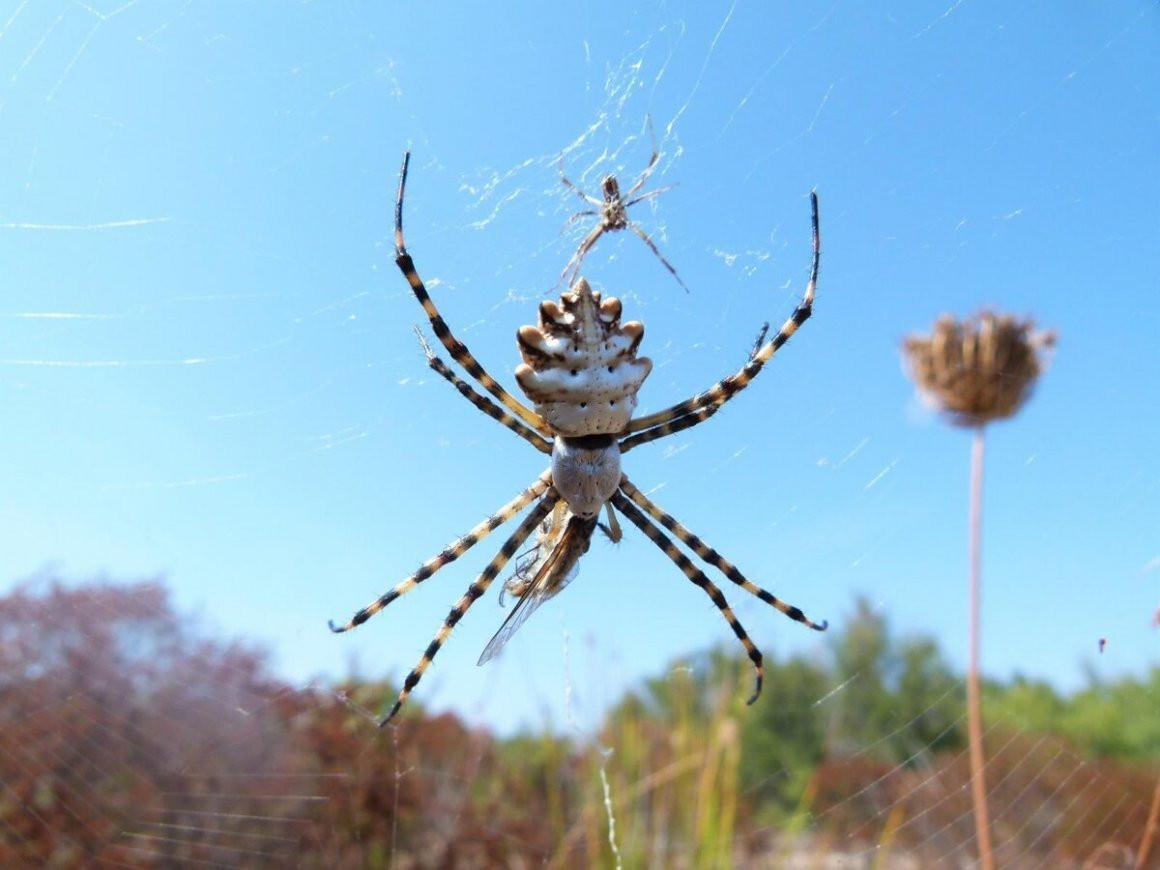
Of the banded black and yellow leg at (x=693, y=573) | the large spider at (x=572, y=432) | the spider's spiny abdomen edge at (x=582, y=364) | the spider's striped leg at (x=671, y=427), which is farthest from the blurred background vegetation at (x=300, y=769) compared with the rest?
the spider's spiny abdomen edge at (x=582, y=364)

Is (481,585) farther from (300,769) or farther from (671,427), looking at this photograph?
(300,769)

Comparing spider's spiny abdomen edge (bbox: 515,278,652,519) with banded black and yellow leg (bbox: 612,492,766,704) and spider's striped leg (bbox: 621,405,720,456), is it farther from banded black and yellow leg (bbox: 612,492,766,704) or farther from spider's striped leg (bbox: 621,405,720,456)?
banded black and yellow leg (bbox: 612,492,766,704)

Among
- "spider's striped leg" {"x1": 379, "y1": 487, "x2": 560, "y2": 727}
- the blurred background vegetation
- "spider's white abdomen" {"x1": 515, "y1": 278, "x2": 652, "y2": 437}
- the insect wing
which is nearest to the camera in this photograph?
"spider's white abdomen" {"x1": 515, "y1": 278, "x2": 652, "y2": 437}

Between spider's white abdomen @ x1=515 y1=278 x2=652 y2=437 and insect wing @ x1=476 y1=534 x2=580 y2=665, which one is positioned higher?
spider's white abdomen @ x1=515 y1=278 x2=652 y2=437

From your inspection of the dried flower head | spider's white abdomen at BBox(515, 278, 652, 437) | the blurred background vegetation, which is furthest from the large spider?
the dried flower head

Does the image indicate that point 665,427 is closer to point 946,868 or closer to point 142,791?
point 142,791

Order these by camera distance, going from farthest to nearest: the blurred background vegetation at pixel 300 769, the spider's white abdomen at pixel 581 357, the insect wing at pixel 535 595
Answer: the blurred background vegetation at pixel 300 769
the insect wing at pixel 535 595
the spider's white abdomen at pixel 581 357

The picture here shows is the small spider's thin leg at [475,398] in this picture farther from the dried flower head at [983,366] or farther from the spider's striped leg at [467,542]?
the dried flower head at [983,366]

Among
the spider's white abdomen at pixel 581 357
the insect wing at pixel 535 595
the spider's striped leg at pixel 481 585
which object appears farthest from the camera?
the spider's striped leg at pixel 481 585

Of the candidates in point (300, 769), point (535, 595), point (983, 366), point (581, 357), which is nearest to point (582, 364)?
point (581, 357)
